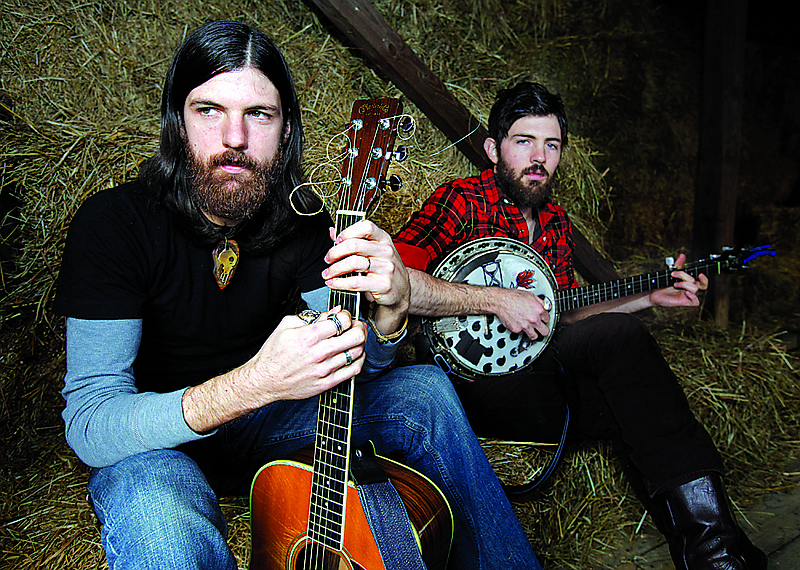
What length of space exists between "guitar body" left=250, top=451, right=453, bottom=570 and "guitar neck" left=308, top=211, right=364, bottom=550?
21mm

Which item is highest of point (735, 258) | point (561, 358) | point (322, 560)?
point (735, 258)

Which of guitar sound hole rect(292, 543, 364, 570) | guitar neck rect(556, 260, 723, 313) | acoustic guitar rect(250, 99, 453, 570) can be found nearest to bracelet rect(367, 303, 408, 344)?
acoustic guitar rect(250, 99, 453, 570)

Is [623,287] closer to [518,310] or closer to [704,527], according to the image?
[518,310]

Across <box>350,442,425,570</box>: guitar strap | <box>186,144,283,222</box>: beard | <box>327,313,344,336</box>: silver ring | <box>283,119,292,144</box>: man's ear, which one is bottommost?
<box>350,442,425,570</box>: guitar strap

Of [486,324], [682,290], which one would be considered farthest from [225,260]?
[682,290]

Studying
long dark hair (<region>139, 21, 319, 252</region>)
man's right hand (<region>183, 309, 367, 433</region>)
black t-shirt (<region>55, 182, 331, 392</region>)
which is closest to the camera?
man's right hand (<region>183, 309, 367, 433</region>)

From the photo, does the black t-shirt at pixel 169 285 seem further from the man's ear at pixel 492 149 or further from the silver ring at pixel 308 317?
the man's ear at pixel 492 149

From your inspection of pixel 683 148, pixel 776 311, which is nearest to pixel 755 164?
pixel 683 148

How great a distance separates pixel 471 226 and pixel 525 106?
0.65m

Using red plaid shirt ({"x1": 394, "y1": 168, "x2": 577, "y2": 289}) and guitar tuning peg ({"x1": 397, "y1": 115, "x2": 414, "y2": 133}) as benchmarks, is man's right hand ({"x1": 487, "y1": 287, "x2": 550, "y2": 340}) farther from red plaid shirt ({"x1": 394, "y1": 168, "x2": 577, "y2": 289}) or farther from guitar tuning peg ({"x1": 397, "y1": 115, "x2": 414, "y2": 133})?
guitar tuning peg ({"x1": 397, "y1": 115, "x2": 414, "y2": 133})

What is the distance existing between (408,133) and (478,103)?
101 inches

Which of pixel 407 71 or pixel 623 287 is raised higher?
pixel 407 71

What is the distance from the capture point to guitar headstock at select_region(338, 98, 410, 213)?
1.40 metres

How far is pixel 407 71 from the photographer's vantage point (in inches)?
122
